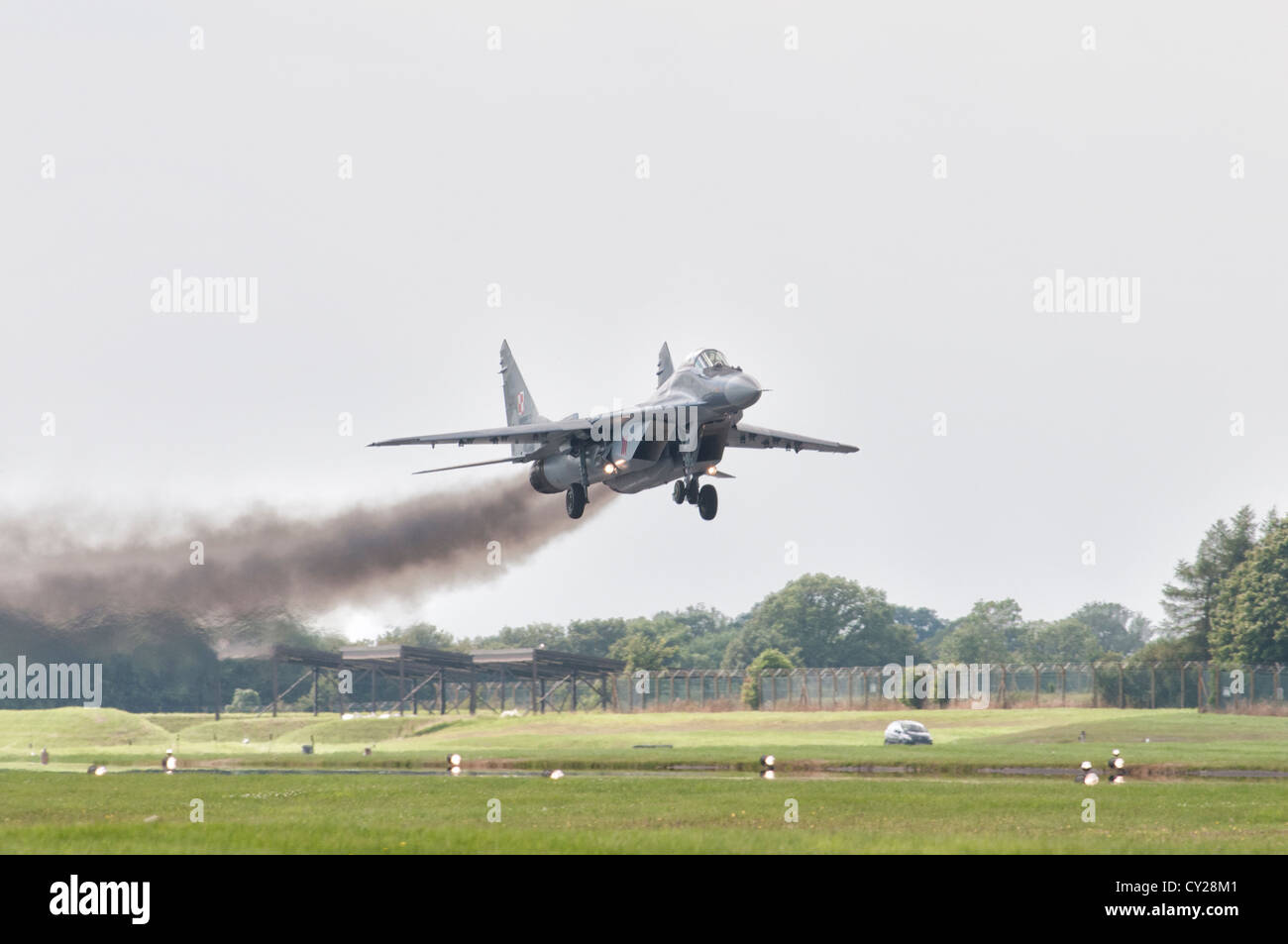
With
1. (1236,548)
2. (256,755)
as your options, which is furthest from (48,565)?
(1236,548)

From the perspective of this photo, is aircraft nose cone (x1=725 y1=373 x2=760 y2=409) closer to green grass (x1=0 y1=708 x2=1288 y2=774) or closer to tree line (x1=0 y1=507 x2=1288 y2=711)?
green grass (x1=0 y1=708 x2=1288 y2=774)

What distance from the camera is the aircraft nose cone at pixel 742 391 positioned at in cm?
4147

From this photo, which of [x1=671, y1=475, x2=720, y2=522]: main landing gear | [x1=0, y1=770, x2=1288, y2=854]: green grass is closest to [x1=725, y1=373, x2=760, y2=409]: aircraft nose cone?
[x1=671, y1=475, x2=720, y2=522]: main landing gear

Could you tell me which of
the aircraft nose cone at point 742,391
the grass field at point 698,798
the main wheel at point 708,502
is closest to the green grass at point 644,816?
the grass field at point 698,798

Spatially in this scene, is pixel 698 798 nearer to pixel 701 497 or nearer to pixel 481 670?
pixel 701 497

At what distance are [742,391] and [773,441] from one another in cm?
888

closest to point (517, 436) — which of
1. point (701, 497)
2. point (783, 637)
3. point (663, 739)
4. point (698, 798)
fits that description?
point (701, 497)

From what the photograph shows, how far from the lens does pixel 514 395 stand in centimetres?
6425

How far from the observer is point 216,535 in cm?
6994

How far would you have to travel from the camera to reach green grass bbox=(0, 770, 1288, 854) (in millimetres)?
31141

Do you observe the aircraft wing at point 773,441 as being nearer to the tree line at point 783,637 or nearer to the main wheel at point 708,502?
the main wheel at point 708,502

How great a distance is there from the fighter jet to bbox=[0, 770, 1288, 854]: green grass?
923 cm
